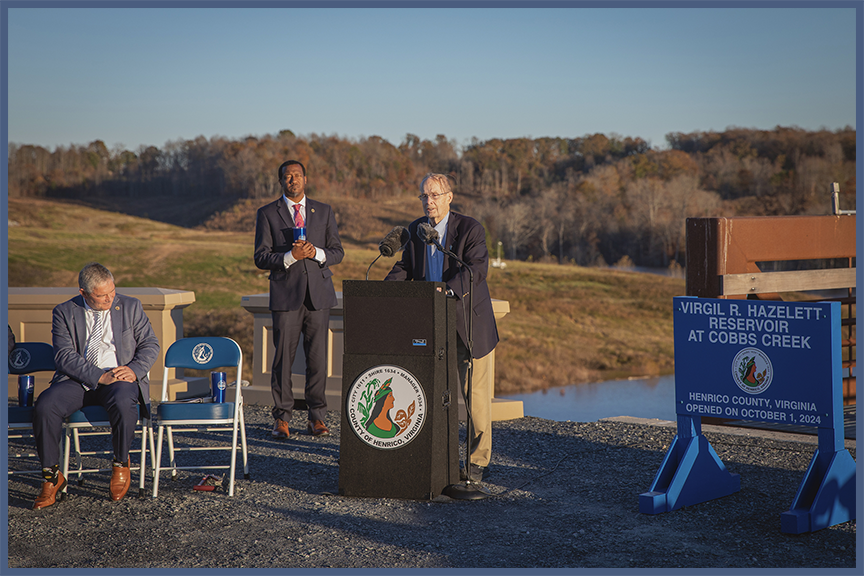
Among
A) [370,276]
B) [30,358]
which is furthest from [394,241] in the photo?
[370,276]

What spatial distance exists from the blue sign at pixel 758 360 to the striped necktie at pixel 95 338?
3056 millimetres

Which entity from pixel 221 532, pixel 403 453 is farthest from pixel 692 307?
pixel 221 532

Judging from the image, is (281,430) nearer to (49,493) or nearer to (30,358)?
(30,358)

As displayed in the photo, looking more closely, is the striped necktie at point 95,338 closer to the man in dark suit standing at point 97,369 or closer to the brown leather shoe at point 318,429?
the man in dark suit standing at point 97,369

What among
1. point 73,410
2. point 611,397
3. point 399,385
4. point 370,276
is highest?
point 370,276

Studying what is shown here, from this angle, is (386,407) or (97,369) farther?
(97,369)

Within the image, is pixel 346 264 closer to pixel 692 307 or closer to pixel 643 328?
pixel 643 328

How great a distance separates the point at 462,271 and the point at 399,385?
0.70 meters

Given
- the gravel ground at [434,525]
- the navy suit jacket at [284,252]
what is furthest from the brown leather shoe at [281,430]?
the navy suit jacket at [284,252]

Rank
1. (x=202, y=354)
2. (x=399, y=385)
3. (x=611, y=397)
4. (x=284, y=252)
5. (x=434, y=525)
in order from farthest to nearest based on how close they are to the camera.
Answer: (x=611, y=397) → (x=284, y=252) → (x=202, y=354) → (x=399, y=385) → (x=434, y=525)

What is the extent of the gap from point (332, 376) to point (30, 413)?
310cm

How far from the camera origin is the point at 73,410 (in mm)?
4410

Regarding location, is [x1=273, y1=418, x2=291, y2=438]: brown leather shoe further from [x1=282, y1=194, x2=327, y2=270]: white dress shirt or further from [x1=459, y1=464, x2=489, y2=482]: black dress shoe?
[x1=459, y1=464, x2=489, y2=482]: black dress shoe

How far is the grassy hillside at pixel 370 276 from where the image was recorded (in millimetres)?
46094
